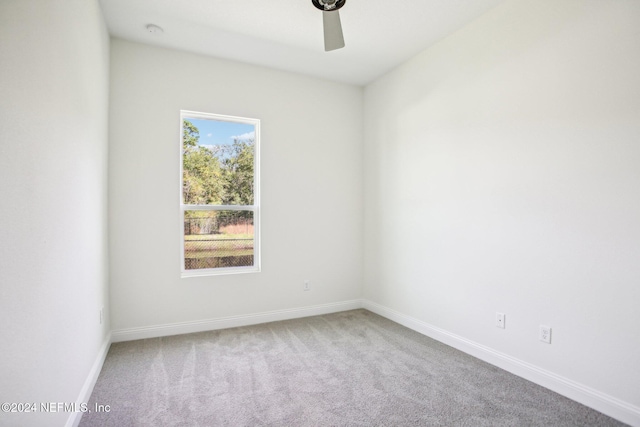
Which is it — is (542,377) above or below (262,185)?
below

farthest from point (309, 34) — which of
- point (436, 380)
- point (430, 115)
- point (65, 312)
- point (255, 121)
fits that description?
point (436, 380)

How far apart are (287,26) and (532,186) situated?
2.36 meters

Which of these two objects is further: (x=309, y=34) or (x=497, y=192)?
(x=309, y=34)

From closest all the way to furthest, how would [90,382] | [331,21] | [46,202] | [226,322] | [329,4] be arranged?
[46,202]
[329,4]
[331,21]
[90,382]
[226,322]

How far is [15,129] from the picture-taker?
48.1 inches

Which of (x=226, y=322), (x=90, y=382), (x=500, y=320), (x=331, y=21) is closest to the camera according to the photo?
(x=331, y=21)

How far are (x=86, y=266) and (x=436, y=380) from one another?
2.52 metres

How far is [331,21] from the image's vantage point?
2.09m

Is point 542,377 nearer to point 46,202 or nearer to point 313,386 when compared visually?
point 313,386

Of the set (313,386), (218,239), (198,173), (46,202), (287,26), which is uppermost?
(287,26)

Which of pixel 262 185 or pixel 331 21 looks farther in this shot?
pixel 262 185

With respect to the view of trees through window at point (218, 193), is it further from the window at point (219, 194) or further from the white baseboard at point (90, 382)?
the white baseboard at point (90, 382)

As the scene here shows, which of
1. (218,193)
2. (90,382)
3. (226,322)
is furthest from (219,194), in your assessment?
(90,382)

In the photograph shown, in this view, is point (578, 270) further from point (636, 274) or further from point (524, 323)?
point (524, 323)
